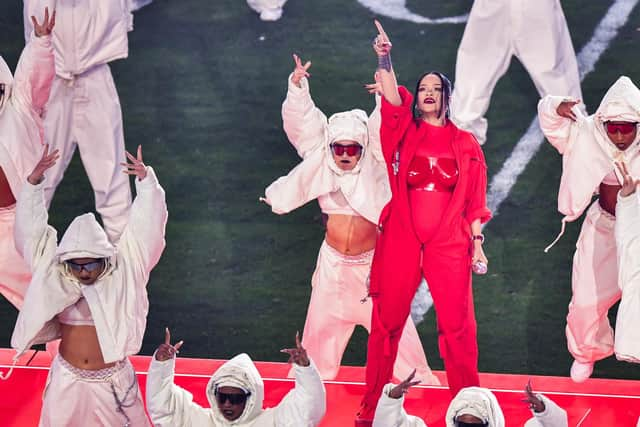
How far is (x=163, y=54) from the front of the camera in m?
9.27

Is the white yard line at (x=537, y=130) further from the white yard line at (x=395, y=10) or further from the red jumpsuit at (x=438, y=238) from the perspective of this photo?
the red jumpsuit at (x=438, y=238)

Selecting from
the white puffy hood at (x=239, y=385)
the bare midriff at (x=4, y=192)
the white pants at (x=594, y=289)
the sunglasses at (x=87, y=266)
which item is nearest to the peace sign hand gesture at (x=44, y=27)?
the bare midriff at (x=4, y=192)

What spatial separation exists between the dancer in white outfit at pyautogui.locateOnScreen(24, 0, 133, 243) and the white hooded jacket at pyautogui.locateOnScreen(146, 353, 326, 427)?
6.78ft

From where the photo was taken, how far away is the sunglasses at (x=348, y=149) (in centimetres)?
773

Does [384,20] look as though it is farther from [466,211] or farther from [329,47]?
[466,211]

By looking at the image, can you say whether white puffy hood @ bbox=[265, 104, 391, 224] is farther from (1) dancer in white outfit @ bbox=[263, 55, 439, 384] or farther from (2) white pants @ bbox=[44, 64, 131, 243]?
(2) white pants @ bbox=[44, 64, 131, 243]

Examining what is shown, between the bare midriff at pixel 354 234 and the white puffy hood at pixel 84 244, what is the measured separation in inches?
57.8

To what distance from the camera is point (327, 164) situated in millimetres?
7844

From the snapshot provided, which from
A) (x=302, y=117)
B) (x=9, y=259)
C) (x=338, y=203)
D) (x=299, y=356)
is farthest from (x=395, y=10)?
(x=299, y=356)

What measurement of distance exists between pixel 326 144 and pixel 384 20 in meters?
1.59

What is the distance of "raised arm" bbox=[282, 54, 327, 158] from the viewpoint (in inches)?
309

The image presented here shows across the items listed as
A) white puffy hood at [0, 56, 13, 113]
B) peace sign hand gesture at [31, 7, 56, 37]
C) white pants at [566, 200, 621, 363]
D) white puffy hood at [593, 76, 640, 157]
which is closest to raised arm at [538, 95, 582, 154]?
white puffy hood at [593, 76, 640, 157]

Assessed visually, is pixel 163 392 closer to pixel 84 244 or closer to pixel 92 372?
pixel 92 372

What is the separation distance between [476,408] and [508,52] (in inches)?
113
